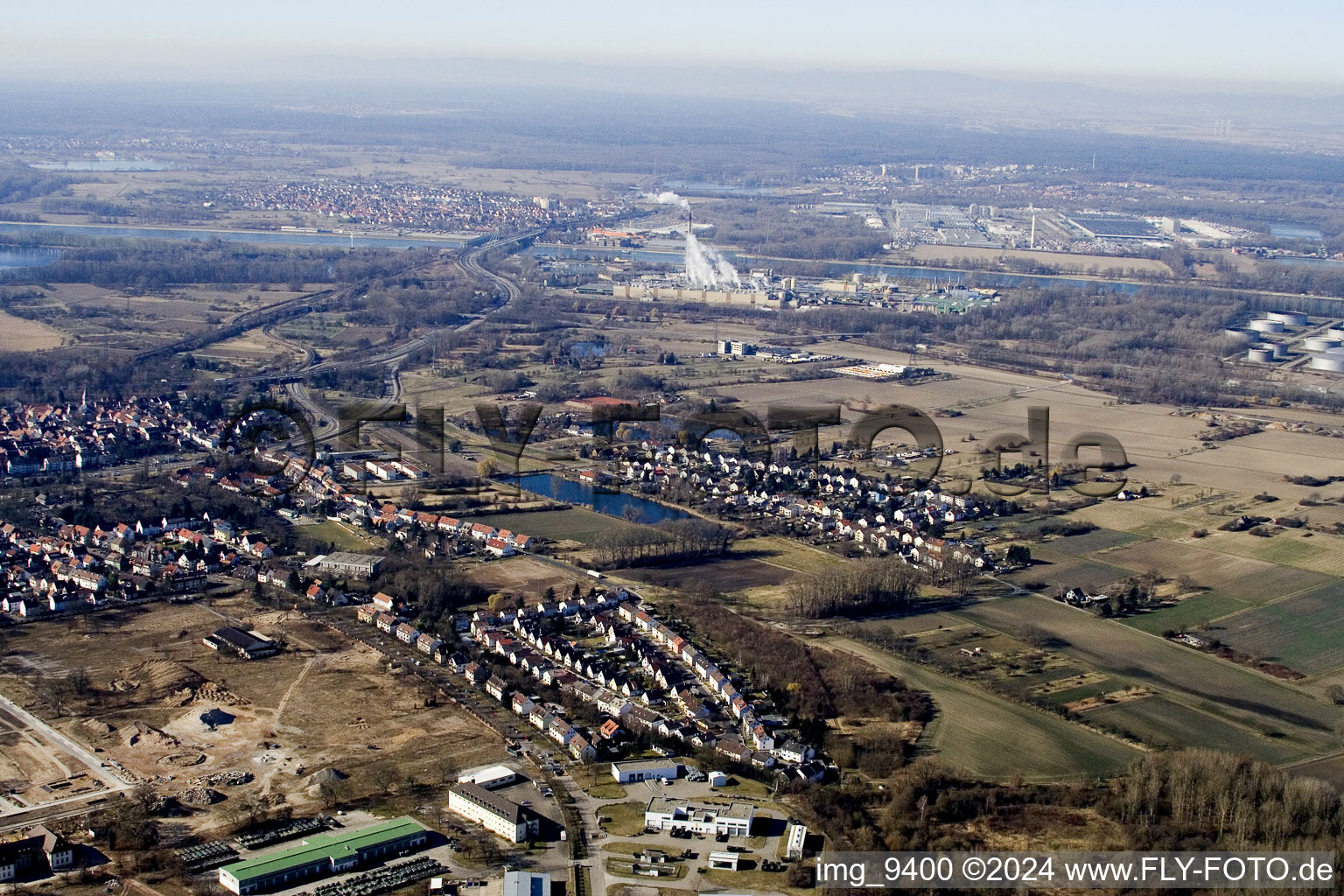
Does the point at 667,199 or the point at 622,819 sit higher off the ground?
the point at 667,199

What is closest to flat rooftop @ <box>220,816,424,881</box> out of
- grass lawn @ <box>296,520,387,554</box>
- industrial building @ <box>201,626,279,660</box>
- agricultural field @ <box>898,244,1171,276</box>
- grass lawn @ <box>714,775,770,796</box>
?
grass lawn @ <box>714,775,770,796</box>

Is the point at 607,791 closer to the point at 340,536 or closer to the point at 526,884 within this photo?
the point at 526,884

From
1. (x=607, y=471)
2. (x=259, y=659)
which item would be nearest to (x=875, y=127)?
(x=607, y=471)

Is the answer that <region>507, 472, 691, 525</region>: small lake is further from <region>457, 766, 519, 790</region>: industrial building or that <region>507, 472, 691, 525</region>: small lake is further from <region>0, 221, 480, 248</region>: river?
<region>0, 221, 480, 248</region>: river

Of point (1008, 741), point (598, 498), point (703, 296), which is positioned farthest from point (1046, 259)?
point (1008, 741)

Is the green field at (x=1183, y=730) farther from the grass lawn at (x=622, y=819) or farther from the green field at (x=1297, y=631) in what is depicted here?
the grass lawn at (x=622, y=819)
